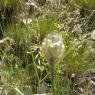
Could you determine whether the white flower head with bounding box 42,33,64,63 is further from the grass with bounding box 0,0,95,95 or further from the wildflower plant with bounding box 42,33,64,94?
the grass with bounding box 0,0,95,95

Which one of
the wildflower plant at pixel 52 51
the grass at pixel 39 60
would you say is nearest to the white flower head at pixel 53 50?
the wildflower plant at pixel 52 51

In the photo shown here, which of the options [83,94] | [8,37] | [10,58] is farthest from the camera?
[8,37]

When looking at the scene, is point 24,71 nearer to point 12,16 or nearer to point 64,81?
point 64,81

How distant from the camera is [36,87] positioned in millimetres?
2074

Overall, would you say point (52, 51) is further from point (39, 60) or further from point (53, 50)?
point (39, 60)

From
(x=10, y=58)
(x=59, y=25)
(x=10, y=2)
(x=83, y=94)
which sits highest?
(x=10, y=2)

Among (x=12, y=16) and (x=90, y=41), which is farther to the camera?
(x=12, y=16)

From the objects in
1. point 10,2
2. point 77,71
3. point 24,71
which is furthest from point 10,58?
point 10,2

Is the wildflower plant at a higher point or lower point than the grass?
higher

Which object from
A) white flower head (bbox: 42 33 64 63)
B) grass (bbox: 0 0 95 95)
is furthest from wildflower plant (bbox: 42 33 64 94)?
grass (bbox: 0 0 95 95)

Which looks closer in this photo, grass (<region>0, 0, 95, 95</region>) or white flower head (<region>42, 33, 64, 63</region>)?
white flower head (<region>42, 33, 64, 63</region>)

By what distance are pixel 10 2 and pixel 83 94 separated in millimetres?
1101

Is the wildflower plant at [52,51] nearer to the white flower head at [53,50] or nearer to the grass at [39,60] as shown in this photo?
the white flower head at [53,50]

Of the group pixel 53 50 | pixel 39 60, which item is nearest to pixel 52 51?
pixel 53 50
